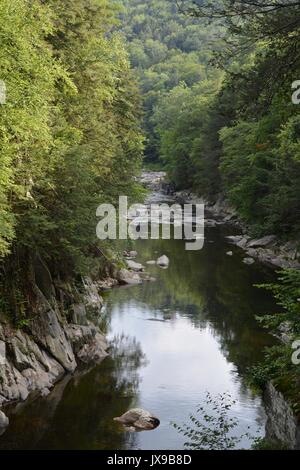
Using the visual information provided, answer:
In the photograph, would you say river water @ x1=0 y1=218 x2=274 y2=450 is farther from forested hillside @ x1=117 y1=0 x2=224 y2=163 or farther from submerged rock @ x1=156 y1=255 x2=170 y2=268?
forested hillside @ x1=117 y1=0 x2=224 y2=163

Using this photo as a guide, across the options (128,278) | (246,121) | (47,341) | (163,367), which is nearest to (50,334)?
(47,341)

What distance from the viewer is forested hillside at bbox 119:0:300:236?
413 inches

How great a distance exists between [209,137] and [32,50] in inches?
1967

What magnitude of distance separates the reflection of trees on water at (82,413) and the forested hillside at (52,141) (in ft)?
9.81

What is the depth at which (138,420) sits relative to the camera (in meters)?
15.9

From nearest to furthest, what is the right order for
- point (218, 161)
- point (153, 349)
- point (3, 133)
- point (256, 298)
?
1. point (3, 133)
2. point (153, 349)
3. point (256, 298)
4. point (218, 161)

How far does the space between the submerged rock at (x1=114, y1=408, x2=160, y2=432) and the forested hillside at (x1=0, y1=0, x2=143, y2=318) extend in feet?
15.4

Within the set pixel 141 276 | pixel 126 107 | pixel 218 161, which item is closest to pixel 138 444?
pixel 141 276

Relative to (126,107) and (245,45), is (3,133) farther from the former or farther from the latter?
(126,107)

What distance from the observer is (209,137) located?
63.6 metres

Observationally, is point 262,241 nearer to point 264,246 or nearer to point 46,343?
point 264,246

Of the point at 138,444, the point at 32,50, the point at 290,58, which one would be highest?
the point at 32,50

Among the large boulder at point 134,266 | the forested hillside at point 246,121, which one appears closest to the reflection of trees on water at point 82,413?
the forested hillside at point 246,121

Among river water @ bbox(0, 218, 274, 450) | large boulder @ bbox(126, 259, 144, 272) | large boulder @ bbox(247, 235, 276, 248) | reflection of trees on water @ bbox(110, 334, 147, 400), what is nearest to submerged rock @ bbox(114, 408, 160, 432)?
river water @ bbox(0, 218, 274, 450)
